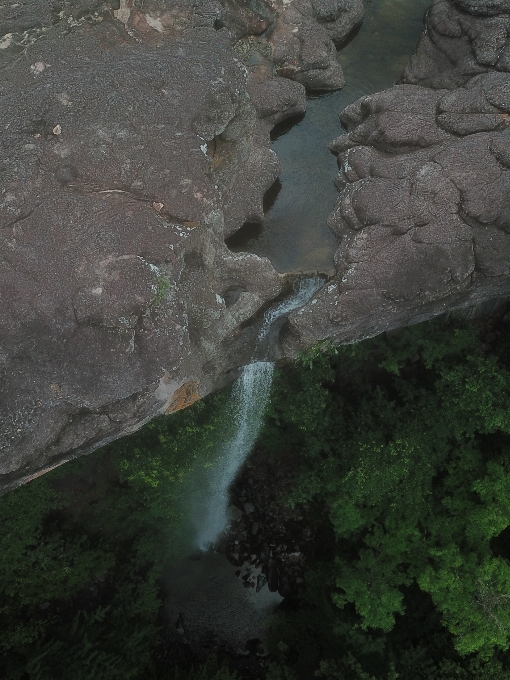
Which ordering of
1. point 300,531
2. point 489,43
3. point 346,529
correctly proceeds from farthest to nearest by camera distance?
1. point 300,531
2. point 346,529
3. point 489,43

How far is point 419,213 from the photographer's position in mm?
6758

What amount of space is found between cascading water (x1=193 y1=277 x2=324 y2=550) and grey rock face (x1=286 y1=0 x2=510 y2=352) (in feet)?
1.90

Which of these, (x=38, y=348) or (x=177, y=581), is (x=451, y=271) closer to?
(x=38, y=348)

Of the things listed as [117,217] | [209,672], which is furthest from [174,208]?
[209,672]

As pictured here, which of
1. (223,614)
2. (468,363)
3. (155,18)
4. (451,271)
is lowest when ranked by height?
(223,614)

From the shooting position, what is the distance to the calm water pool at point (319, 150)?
25.8ft

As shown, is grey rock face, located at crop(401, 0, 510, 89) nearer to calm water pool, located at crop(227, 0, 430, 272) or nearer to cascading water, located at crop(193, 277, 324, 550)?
calm water pool, located at crop(227, 0, 430, 272)

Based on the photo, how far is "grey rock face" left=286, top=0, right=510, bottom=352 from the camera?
22.0 feet

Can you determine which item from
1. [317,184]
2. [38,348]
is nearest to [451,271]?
[317,184]

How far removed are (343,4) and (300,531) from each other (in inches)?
407

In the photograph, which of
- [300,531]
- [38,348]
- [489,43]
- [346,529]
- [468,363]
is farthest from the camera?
[300,531]

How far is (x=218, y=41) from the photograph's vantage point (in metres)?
7.14

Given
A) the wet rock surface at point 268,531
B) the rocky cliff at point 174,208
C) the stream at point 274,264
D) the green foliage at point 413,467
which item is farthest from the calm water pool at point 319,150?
the wet rock surface at point 268,531

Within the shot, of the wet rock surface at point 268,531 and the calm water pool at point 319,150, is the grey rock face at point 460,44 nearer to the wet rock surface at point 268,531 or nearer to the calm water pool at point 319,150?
the calm water pool at point 319,150
